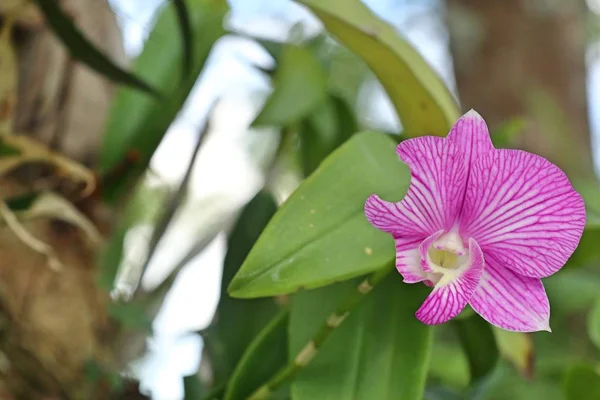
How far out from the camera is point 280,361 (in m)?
0.38

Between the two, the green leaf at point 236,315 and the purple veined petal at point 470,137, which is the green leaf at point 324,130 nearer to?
the green leaf at point 236,315

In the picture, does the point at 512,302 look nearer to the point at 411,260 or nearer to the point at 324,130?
the point at 411,260

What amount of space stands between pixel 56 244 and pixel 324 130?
0.32 metres

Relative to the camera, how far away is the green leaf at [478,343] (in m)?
0.43

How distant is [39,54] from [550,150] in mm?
861

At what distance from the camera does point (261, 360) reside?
0.37 meters

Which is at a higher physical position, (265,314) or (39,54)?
(39,54)

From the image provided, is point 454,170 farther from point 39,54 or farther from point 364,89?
point 364,89

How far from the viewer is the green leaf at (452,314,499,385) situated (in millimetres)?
431

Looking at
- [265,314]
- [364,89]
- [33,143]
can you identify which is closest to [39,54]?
[33,143]

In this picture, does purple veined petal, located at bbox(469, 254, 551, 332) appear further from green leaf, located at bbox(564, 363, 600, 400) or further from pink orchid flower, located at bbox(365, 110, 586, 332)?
green leaf, located at bbox(564, 363, 600, 400)

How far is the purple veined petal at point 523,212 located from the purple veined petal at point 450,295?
0.06 feet

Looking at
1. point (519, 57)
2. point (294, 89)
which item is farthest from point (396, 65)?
point (519, 57)

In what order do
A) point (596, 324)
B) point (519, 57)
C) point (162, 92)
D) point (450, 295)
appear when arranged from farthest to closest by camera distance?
point (519, 57)
point (162, 92)
point (596, 324)
point (450, 295)
